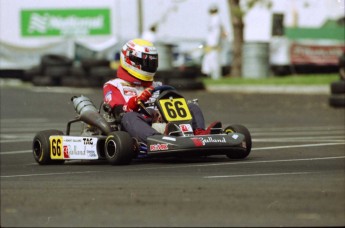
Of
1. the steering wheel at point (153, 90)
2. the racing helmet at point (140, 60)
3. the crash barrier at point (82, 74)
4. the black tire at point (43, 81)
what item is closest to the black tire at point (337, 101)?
the crash barrier at point (82, 74)

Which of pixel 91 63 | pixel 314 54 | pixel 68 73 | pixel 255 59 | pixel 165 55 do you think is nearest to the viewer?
pixel 91 63

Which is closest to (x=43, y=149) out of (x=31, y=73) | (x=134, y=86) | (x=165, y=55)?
(x=134, y=86)

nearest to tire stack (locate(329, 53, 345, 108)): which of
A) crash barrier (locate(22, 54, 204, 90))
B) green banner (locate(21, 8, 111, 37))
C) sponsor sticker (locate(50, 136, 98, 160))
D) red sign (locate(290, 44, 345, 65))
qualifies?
crash barrier (locate(22, 54, 204, 90))

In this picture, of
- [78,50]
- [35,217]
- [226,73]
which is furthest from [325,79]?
[35,217]

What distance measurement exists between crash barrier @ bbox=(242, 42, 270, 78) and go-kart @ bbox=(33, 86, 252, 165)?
17892mm

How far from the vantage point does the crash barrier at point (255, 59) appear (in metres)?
29.2

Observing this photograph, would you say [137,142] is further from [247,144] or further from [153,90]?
[247,144]

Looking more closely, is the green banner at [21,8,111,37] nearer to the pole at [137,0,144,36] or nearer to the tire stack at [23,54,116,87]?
the pole at [137,0,144,36]

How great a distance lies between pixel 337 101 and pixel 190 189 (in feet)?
40.7

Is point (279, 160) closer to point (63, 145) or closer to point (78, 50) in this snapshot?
point (63, 145)

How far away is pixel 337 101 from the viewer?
20031 millimetres

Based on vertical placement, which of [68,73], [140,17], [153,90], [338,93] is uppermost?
[153,90]

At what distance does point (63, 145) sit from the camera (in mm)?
11133

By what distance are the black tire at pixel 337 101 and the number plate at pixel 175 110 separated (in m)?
9.49
